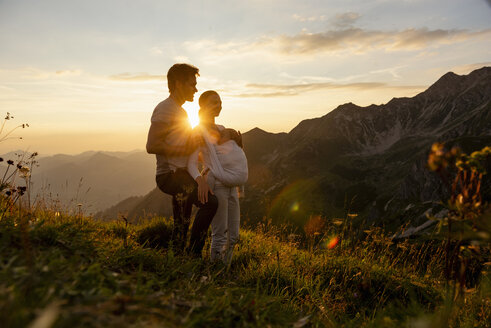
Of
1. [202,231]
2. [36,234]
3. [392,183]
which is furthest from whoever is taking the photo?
[392,183]

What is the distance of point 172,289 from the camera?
3.00m

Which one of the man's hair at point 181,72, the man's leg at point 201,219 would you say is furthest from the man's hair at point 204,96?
the man's leg at point 201,219

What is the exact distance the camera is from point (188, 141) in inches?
224

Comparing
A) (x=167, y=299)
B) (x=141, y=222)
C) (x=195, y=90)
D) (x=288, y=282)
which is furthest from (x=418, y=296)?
(x=141, y=222)

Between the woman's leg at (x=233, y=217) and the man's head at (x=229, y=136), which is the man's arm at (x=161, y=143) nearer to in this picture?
the man's head at (x=229, y=136)

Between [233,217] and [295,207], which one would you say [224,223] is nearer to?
[233,217]

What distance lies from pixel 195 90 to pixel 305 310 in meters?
4.13

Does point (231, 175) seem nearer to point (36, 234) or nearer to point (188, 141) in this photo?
point (188, 141)

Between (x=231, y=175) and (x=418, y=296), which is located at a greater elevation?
(x=231, y=175)

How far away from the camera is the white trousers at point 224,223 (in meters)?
5.53

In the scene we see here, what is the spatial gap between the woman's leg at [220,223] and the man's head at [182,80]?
1793 millimetres

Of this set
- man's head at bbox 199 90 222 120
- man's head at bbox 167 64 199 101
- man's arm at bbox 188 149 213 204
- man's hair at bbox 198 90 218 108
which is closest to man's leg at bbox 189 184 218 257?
man's arm at bbox 188 149 213 204

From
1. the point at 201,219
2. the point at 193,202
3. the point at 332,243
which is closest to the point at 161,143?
the point at 193,202

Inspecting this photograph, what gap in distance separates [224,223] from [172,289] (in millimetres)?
2740
